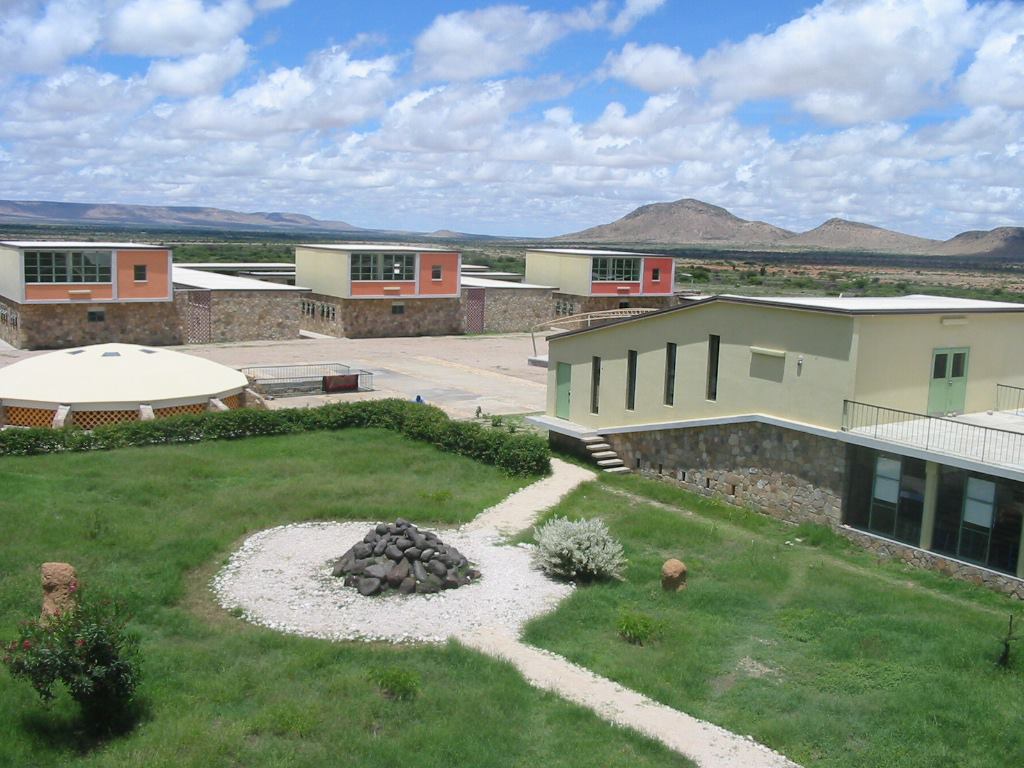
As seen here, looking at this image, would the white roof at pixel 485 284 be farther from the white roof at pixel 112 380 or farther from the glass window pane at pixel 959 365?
the glass window pane at pixel 959 365

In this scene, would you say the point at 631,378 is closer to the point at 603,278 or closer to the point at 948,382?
the point at 948,382

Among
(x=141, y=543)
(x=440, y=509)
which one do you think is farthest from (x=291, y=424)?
(x=141, y=543)

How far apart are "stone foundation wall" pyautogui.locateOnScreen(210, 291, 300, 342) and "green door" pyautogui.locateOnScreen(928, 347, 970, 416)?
129 feet

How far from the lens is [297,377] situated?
40844 mm

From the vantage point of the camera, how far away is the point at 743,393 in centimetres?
2522

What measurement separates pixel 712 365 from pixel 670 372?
1.53 m

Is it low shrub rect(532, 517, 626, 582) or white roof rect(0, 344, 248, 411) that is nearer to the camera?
low shrub rect(532, 517, 626, 582)

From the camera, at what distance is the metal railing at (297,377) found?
39562 mm

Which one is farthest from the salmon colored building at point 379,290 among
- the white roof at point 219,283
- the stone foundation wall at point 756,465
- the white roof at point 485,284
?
the stone foundation wall at point 756,465

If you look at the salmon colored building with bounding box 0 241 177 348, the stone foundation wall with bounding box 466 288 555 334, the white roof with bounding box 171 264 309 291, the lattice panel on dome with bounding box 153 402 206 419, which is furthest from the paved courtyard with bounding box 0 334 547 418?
the lattice panel on dome with bounding box 153 402 206 419

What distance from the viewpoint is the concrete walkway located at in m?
13.1

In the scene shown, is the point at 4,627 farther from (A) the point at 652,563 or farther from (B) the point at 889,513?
(B) the point at 889,513

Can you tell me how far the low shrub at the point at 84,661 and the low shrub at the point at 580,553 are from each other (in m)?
8.45

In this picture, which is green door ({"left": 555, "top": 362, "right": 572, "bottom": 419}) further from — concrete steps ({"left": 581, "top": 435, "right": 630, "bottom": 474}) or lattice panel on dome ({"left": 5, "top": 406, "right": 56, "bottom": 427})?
lattice panel on dome ({"left": 5, "top": 406, "right": 56, "bottom": 427})
